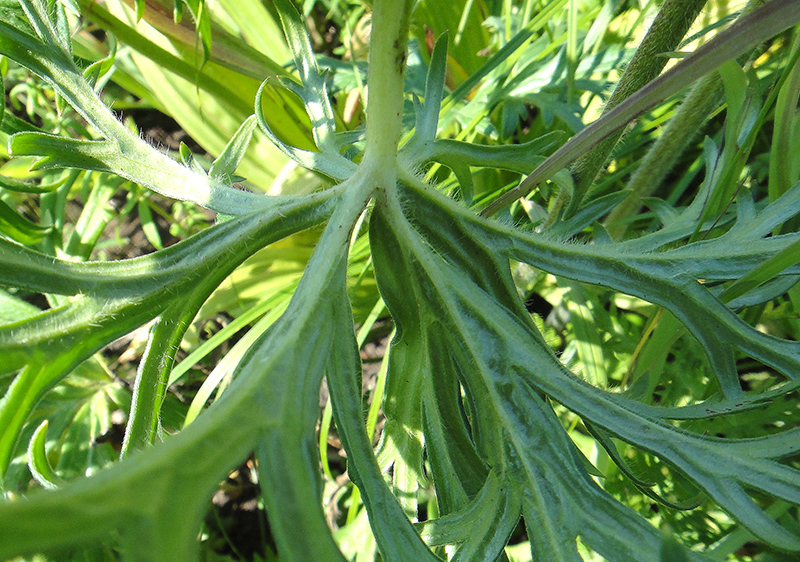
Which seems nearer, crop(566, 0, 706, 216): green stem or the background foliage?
the background foliage

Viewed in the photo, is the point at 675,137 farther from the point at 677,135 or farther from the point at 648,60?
the point at 648,60

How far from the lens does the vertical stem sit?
0.65m

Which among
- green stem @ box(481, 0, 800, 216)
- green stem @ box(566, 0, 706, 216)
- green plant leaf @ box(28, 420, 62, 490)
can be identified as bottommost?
green plant leaf @ box(28, 420, 62, 490)

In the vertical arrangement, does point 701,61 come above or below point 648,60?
below

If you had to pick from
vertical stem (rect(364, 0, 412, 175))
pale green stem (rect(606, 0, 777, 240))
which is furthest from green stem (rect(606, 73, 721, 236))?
vertical stem (rect(364, 0, 412, 175))

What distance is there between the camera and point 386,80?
2.26 ft

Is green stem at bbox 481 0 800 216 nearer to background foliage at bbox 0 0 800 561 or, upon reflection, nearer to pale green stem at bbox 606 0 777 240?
background foliage at bbox 0 0 800 561

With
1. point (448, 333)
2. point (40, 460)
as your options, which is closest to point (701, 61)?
point (448, 333)

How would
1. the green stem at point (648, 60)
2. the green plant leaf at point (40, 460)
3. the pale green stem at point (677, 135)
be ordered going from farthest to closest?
the pale green stem at point (677, 135) → the green stem at point (648, 60) → the green plant leaf at point (40, 460)

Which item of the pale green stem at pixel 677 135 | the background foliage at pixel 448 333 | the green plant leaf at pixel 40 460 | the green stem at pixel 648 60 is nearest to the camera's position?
the background foliage at pixel 448 333

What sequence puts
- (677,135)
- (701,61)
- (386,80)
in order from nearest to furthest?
(701,61) → (386,80) → (677,135)

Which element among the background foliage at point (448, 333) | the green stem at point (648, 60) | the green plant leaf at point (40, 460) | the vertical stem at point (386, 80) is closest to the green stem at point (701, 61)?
the background foliage at point (448, 333)

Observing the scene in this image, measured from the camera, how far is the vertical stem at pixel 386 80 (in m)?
0.65

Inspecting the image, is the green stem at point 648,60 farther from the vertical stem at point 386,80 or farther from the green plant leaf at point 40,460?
the green plant leaf at point 40,460
